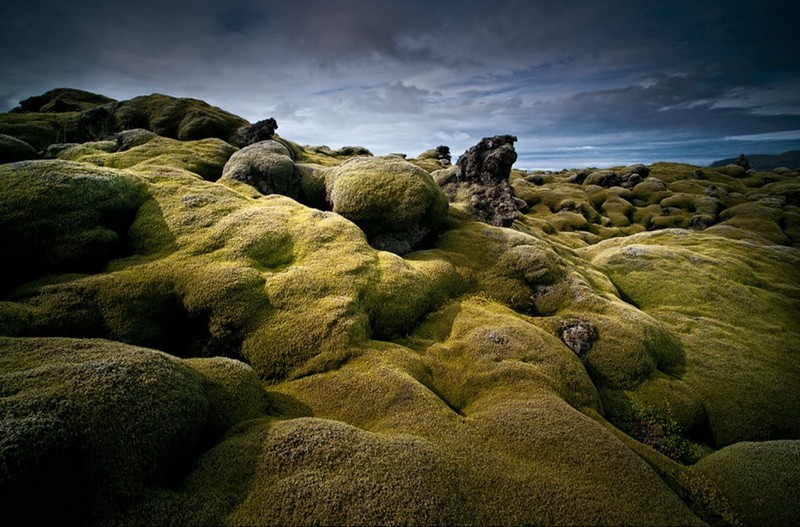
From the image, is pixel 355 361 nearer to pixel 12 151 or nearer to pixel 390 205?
pixel 390 205

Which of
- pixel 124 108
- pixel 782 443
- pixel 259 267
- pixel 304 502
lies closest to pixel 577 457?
pixel 304 502

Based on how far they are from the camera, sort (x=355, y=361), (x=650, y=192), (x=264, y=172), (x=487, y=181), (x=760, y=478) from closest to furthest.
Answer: (x=760, y=478) < (x=355, y=361) < (x=264, y=172) < (x=487, y=181) < (x=650, y=192)

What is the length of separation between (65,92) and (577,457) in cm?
10071

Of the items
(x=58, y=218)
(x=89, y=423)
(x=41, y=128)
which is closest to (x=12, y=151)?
(x=58, y=218)

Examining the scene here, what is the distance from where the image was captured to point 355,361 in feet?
40.7

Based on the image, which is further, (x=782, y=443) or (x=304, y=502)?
(x=782, y=443)

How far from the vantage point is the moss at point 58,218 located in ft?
47.6

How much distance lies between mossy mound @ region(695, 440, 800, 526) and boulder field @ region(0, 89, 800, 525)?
62mm

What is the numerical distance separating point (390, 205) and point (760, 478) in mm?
20242

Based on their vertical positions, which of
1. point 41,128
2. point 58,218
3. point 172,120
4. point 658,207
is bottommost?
point 658,207

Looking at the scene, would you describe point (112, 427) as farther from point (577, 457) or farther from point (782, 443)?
point (782, 443)

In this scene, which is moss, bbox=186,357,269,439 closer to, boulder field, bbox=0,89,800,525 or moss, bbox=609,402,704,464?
boulder field, bbox=0,89,800,525

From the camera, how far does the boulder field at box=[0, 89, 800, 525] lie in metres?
6.80

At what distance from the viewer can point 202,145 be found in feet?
118
